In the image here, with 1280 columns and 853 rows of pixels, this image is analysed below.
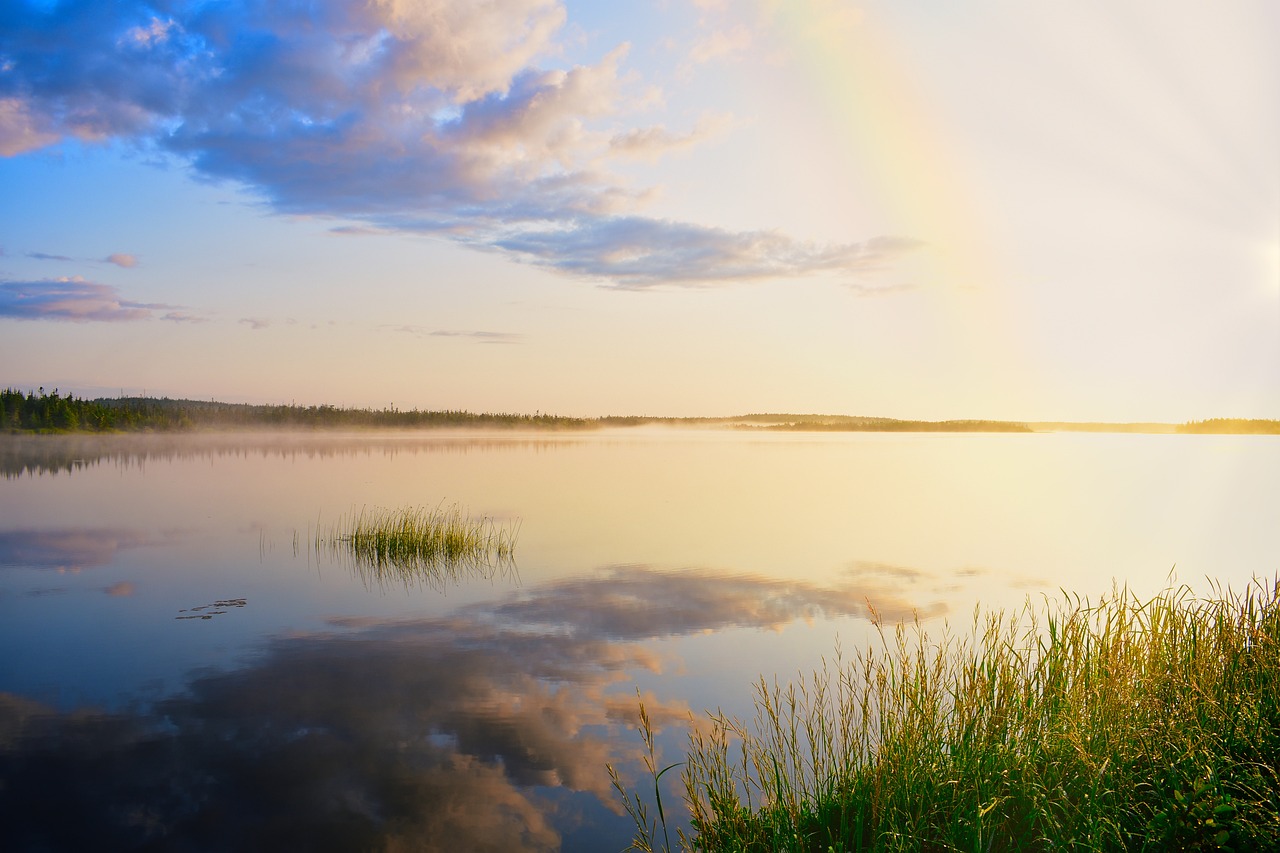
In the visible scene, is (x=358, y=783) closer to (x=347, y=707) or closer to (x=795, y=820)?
(x=347, y=707)

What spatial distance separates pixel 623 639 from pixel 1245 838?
31.7 feet

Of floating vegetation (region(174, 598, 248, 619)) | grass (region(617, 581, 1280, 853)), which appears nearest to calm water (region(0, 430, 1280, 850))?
floating vegetation (region(174, 598, 248, 619))

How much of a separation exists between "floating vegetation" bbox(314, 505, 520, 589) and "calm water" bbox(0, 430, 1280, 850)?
1.72 ft

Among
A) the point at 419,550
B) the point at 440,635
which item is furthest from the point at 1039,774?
the point at 419,550

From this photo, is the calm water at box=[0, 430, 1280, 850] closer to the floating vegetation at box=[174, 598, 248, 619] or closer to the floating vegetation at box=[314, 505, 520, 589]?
the floating vegetation at box=[174, 598, 248, 619]

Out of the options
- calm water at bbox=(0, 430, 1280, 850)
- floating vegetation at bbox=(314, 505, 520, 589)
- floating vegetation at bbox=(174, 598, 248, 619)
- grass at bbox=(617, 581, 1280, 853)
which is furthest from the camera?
floating vegetation at bbox=(314, 505, 520, 589)

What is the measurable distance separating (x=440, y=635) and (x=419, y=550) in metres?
7.90

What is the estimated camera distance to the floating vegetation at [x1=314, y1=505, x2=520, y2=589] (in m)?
19.0

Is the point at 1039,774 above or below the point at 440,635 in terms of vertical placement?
above

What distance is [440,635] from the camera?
13688 mm

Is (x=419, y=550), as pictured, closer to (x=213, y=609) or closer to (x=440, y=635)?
(x=213, y=609)

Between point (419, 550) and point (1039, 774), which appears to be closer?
Answer: point (1039, 774)

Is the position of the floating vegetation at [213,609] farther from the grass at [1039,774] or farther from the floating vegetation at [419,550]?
the grass at [1039,774]

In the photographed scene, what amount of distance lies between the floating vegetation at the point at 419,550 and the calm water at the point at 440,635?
1.72ft
